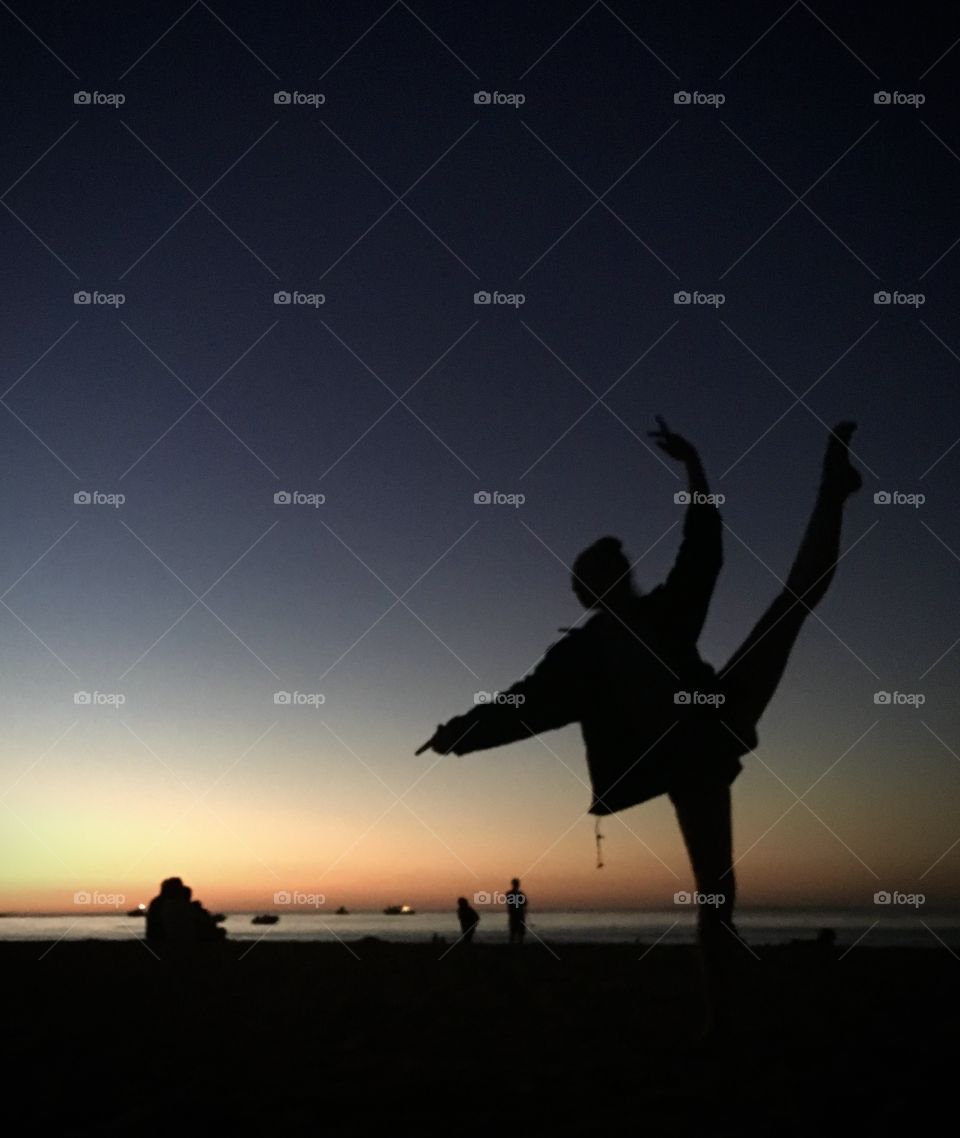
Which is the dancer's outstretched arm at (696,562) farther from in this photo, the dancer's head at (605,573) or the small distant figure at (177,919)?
the small distant figure at (177,919)

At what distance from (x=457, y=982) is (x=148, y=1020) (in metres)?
3.68

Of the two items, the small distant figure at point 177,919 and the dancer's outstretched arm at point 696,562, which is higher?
the dancer's outstretched arm at point 696,562

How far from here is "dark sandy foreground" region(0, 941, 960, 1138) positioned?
3902 mm

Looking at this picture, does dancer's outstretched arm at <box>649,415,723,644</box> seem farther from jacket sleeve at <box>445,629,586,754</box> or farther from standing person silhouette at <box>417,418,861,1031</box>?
jacket sleeve at <box>445,629,586,754</box>

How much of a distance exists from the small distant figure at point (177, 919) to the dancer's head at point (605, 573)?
7.54 m

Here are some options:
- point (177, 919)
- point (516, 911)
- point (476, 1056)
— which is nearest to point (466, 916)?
point (516, 911)

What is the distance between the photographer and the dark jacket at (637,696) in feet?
17.0

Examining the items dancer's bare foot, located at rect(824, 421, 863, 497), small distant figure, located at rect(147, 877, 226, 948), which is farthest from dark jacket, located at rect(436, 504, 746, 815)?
small distant figure, located at rect(147, 877, 226, 948)

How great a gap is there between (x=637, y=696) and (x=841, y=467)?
5.62ft

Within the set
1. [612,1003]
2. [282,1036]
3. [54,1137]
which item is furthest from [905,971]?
[54,1137]

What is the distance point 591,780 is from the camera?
220 inches

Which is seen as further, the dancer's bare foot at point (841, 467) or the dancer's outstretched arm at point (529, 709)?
the dancer's bare foot at point (841, 467)

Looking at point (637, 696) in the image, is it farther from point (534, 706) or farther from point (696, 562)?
point (696, 562)

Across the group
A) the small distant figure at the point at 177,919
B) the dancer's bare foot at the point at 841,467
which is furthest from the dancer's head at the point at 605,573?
the small distant figure at the point at 177,919
